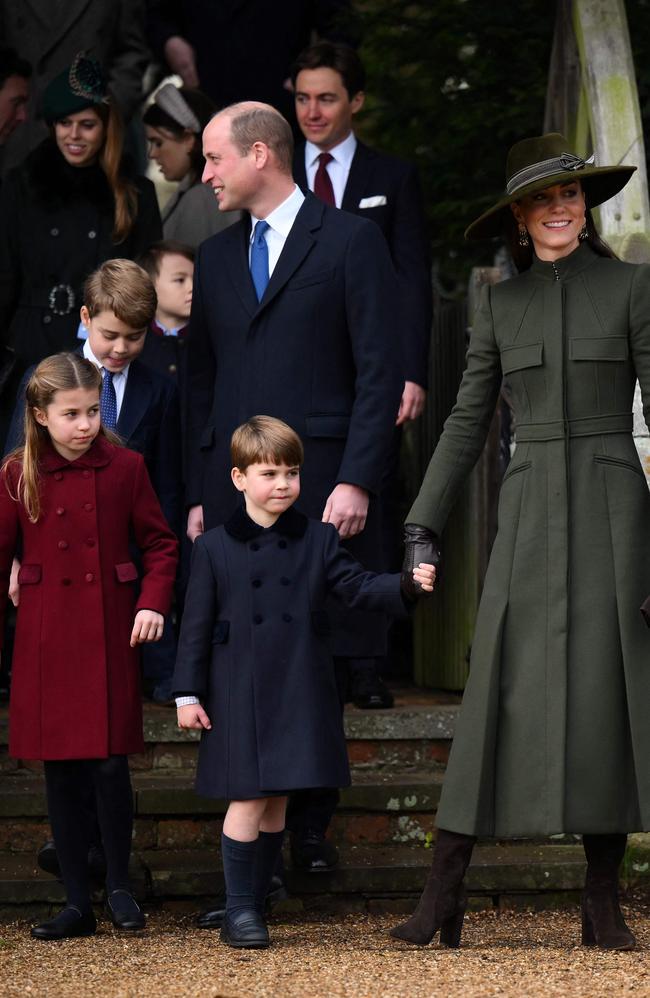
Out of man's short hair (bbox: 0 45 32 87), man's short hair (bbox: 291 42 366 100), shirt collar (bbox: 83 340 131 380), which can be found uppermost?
man's short hair (bbox: 0 45 32 87)

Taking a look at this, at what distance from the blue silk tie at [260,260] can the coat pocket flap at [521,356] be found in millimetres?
926

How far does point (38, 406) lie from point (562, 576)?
157 cm

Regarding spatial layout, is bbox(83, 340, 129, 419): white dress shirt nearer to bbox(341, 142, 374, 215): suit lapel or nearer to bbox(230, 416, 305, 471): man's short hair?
bbox(230, 416, 305, 471): man's short hair

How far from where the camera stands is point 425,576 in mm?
5137

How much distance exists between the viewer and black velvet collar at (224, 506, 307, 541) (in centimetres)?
543

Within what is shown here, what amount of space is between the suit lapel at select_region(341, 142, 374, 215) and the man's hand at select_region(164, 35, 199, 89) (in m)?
1.37

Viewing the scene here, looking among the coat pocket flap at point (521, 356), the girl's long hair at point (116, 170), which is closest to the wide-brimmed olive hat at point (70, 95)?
the girl's long hair at point (116, 170)

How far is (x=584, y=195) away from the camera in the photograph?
5.29m

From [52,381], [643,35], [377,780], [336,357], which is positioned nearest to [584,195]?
[336,357]

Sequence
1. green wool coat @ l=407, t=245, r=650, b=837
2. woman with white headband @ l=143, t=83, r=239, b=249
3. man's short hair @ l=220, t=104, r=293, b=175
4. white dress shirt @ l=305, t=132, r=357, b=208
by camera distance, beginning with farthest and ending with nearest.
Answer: woman with white headband @ l=143, t=83, r=239, b=249
white dress shirt @ l=305, t=132, r=357, b=208
man's short hair @ l=220, t=104, r=293, b=175
green wool coat @ l=407, t=245, r=650, b=837

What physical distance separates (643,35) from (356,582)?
3.41 metres

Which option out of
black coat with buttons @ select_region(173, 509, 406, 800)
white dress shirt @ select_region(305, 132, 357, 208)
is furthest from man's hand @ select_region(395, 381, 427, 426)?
black coat with buttons @ select_region(173, 509, 406, 800)

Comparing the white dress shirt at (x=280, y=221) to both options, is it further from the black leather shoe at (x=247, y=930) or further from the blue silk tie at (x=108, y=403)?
the black leather shoe at (x=247, y=930)

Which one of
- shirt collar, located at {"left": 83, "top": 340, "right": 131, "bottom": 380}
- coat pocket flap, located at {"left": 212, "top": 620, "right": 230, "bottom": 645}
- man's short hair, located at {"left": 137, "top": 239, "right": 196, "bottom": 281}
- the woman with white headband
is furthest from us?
the woman with white headband
